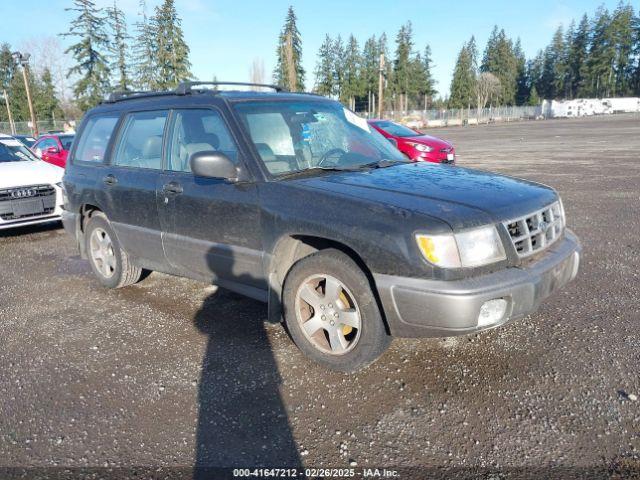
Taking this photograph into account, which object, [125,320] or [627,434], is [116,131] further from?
[627,434]

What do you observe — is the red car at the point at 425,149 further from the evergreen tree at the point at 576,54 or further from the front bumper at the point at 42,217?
the evergreen tree at the point at 576,54

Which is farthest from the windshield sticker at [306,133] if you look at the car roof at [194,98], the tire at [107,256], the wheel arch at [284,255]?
the tire at [107,256]

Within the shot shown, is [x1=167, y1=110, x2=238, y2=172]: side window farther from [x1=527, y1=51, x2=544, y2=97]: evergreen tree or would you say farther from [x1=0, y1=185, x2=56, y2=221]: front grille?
[x1=527, y1=51, x2=544, y2=97]: evergreen tree

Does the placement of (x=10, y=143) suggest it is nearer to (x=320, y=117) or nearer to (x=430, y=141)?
(x=320, y=117)

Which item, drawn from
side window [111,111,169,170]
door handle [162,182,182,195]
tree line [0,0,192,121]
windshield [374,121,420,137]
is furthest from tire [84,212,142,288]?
tree line [0,0,192,121]

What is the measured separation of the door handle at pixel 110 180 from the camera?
456 cm

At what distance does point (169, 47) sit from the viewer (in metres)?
51.9

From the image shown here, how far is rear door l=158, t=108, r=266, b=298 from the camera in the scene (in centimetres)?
352

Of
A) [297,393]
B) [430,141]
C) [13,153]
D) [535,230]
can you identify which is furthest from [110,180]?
[430,141]

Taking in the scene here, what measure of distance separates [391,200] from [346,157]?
107 cm

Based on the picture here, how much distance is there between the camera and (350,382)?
312 centimetres

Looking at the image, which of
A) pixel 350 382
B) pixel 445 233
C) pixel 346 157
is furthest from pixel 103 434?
pixel 346 157

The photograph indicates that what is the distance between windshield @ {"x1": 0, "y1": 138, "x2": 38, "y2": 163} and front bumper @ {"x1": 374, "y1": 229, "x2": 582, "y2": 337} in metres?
7.88

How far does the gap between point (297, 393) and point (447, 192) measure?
5.12ft
